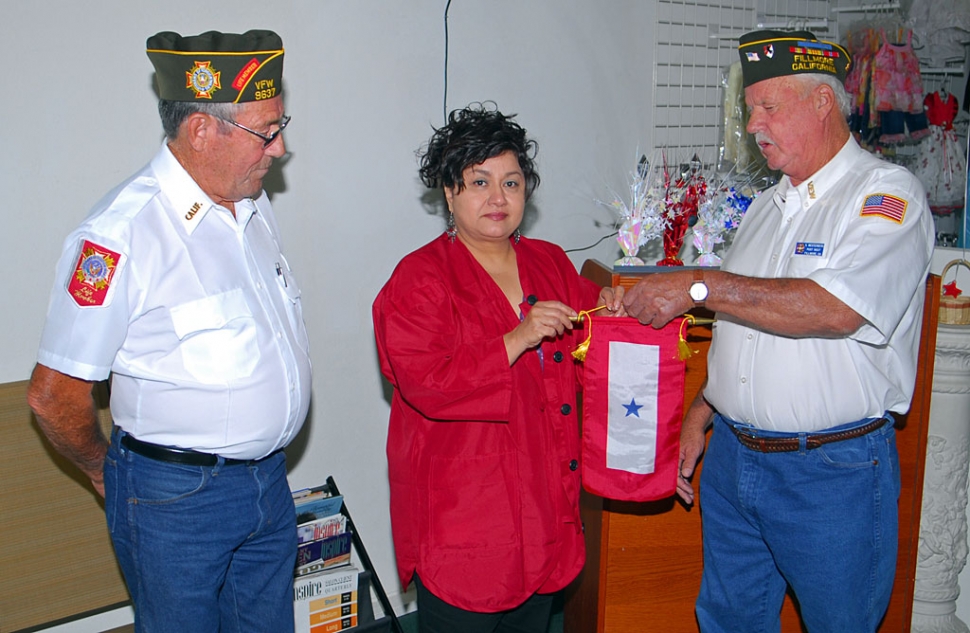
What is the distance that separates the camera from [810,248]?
2309 millimetres

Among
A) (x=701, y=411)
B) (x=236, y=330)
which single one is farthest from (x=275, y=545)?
(x=701, y=411)

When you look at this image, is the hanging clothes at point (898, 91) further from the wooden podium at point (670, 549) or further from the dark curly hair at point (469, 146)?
the dark curly hair at point (469, 146)

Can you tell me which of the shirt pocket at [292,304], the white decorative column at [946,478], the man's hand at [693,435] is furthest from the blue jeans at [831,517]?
the shirt pocket at [292,304]

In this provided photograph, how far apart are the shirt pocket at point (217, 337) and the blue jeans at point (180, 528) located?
0.88ft

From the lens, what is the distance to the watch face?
2.24m

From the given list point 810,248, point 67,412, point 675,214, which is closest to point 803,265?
point 810,248

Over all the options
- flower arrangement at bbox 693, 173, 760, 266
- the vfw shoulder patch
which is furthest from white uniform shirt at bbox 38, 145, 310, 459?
flower arrangement at bbox 693, 173, 760, 266

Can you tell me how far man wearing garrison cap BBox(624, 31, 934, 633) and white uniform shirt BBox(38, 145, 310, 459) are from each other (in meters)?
1.15

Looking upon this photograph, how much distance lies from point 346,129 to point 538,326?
4.74ft

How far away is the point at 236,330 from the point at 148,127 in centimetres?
118

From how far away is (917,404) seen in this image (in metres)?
3.01

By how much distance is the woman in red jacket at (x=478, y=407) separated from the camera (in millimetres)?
2295

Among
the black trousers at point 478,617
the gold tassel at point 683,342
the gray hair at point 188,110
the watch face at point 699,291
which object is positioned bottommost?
the black trousers at point 478,617

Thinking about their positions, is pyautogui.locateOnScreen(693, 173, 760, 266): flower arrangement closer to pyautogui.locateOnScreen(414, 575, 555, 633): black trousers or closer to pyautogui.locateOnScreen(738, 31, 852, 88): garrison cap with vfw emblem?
pyautogui.locateOnScreen(738, 31, 852, 88): garrison cap with vfw emblem
